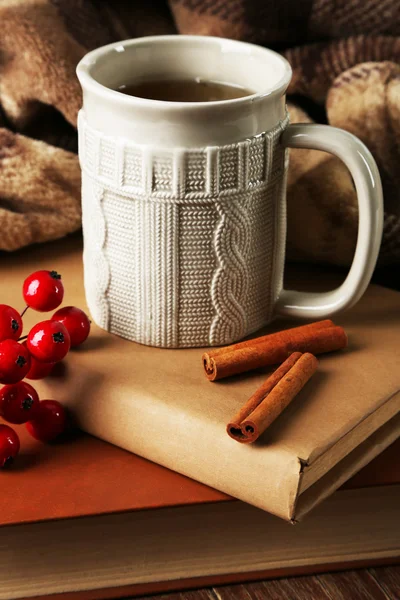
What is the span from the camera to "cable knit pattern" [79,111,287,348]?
2.48 ft

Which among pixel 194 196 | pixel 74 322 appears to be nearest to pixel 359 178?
pixel 194 196

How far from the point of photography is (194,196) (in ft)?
2.49

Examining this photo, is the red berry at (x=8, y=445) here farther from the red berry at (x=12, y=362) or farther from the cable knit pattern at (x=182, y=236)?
the cable knit pattern at (x=182, y=236)

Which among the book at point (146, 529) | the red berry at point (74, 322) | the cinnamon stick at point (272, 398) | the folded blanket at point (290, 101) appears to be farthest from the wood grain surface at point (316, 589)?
the folded blanket at point (290, 101)

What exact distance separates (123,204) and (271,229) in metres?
0.15

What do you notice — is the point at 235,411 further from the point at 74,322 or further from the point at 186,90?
the point at 186,90

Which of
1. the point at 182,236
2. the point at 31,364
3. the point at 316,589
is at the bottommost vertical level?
the point at 316,589

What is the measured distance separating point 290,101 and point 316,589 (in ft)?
1.72

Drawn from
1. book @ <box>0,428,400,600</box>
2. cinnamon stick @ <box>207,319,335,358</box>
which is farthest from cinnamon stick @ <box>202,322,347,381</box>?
book @ <box>0,428,400,600</box>

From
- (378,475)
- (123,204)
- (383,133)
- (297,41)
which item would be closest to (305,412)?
(378,475)

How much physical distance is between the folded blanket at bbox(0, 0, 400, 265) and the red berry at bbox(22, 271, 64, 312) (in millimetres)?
157

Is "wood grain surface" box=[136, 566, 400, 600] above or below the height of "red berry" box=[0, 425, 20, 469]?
below

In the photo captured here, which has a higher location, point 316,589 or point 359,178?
point 359,178

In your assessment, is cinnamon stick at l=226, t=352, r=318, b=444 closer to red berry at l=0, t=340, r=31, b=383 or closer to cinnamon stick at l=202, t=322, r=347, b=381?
cinnamon stick at l=202, t=322, r=347, b=381
